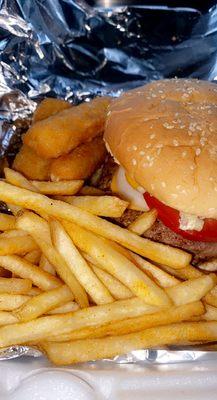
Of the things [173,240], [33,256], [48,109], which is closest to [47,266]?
[33,256]

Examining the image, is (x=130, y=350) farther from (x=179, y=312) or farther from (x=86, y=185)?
(x=86, y=185)

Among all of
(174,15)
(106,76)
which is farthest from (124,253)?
(174,15)

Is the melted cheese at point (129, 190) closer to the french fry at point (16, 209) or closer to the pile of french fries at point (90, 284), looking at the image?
the pile of french fries at point (90, 284)

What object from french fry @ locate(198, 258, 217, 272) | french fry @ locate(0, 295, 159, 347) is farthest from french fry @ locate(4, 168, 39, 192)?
french fry @ locate(198, 258, 217, 272)

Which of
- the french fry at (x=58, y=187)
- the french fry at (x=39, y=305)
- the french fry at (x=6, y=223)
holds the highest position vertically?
the french fry at (x=58, y=187)

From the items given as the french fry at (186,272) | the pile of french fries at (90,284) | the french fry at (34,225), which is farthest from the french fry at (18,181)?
the french fry at (186,272)

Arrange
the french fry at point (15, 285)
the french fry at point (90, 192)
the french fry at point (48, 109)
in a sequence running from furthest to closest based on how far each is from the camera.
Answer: the french fry at point (48, 109) → the french fry at point (90, 192) → the french fry at point (15, 285)

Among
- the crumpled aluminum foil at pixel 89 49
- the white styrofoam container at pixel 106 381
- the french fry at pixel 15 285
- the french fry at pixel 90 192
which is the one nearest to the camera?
the white styrofoam container at pixel 106 381
